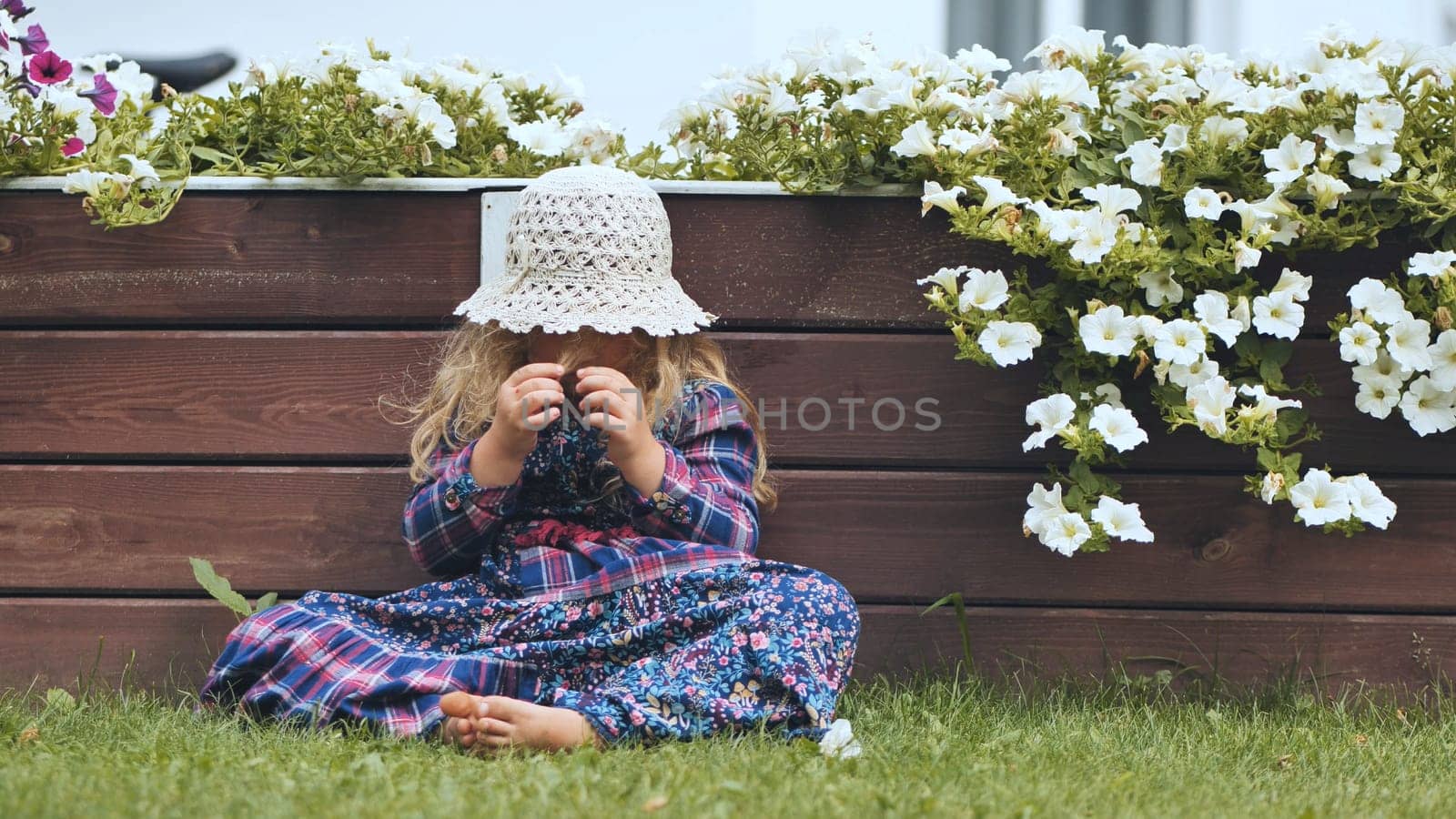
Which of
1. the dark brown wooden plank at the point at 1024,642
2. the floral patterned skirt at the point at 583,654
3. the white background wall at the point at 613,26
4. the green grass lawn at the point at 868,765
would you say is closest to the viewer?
the green grass lawn at the point at 868,765

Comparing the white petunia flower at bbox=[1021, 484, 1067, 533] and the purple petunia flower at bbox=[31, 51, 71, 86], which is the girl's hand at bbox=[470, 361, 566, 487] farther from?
the purple petunia flower at bbox=[31, 51, 71, 86]

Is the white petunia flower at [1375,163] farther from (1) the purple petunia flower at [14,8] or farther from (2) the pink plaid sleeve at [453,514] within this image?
(1) the purple petunia flower at [14,8]

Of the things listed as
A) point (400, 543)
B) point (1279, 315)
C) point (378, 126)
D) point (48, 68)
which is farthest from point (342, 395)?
point (1279, 315)

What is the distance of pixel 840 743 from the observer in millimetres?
1699

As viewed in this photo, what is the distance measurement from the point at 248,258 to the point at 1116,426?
1.32m

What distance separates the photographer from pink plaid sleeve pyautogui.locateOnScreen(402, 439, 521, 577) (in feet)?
6.21

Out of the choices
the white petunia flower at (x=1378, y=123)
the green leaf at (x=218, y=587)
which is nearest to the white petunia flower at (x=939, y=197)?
the white petunia flower at (x=1378, y=123)

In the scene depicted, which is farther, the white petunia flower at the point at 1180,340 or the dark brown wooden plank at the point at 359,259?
the dark brown wooden plank at the point at 359,259

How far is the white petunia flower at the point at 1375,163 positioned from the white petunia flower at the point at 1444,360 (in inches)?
9.5

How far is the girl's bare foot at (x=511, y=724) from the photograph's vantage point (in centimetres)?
162

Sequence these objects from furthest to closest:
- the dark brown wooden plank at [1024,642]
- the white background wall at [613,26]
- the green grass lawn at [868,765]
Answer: the white background wall at [613,26] < the dark brown wooden plank at [1024,642] < the green grass lawn at [868,765]

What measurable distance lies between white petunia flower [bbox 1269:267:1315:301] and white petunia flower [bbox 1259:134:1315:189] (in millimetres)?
126

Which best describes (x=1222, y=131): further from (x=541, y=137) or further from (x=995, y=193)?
(x=541, y=137)

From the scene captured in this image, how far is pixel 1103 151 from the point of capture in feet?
6.57
